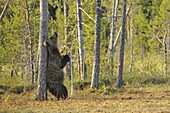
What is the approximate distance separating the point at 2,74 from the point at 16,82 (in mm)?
2103

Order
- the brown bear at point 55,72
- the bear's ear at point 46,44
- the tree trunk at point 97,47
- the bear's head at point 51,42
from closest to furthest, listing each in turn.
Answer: the bear's ear at point 46,44 → the bear's head at point 51,42 → the brown bear at point 55,72 → the tree trunk at point 97,47

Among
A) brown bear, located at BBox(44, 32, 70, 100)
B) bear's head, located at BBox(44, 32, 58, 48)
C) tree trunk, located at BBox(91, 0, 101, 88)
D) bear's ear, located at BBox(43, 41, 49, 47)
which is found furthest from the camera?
tree trunk, located at BBox(91, 0, 101, 88)

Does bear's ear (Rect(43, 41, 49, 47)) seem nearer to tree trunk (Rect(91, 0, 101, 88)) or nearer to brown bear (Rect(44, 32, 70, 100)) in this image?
brown bear (Rect(44, 32, 70, 100))

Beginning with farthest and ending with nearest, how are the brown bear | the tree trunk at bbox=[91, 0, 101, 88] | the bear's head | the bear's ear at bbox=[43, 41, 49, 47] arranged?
1. the tree trunk at bbox=[91, 0, 101, 88]
2. the brown bear
3. the bear's head
4. the bear's ear at bbox=[43, 41, 49, 47]

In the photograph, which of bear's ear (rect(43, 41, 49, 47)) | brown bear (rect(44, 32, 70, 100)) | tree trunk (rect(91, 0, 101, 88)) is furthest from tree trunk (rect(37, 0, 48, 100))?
tree trunk (rect(91, 0, 101, 88))

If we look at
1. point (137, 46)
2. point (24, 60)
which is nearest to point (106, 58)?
point (24, 60)

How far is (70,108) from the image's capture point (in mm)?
13070

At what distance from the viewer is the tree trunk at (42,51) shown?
15.2 m

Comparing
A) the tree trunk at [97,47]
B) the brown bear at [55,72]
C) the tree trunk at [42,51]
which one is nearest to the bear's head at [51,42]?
the brown bear at [55,72]

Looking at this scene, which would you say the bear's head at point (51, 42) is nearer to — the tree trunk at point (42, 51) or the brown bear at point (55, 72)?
the brown bear at point (55, 72)

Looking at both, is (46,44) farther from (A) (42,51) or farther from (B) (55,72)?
(B) (55,72)

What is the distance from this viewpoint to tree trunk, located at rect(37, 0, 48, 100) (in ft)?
50.0

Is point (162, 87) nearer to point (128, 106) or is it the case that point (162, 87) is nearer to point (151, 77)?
point (151, 77)

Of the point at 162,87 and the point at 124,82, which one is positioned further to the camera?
the point at 124,82
